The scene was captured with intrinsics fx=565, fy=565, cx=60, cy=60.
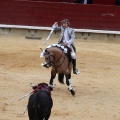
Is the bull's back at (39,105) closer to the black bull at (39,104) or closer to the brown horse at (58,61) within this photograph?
the black bull at (39,104)

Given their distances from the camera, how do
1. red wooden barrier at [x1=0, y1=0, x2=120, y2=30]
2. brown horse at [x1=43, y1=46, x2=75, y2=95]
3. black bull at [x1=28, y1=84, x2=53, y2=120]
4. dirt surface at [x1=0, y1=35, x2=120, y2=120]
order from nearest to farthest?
black bull at [x1=28, y1=84, x2=53, y2=120]
dirt surface at [x1=0, y1=35, x2=120, y2=120]
brown horse at [x1=43, y1=46, x2=75, y2=95]
red wooden barrier at [x1=0, y1=0, x2=120, y2=30]

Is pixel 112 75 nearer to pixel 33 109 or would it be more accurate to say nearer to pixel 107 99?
pixel 107 99

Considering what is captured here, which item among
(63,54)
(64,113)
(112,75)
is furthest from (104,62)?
(64,113)

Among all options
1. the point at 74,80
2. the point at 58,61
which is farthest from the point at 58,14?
the point at 58,61

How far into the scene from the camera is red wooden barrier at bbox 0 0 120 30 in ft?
60.7

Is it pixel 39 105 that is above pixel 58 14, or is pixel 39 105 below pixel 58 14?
above

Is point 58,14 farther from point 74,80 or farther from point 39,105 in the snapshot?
point 39,105

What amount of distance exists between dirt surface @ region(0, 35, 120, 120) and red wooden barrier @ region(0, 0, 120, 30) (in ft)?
3.61

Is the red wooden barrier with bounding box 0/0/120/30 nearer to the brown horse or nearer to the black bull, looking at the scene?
the brown horse

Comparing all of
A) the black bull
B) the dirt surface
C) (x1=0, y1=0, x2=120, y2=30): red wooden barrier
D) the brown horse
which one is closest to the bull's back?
the black bull

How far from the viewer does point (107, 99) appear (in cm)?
1052

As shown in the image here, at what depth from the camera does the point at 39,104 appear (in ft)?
24.4

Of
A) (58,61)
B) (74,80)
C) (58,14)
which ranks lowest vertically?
(74,80)

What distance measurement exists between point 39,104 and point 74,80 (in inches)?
184
